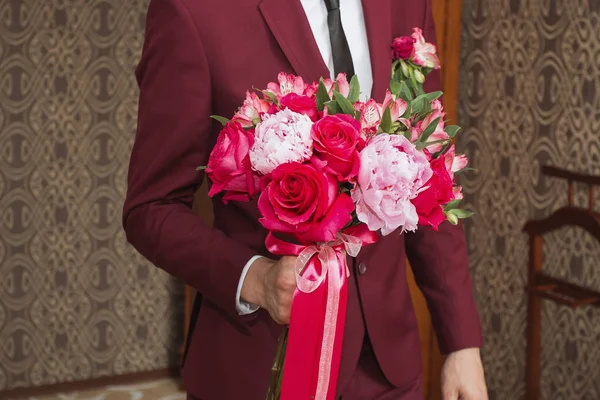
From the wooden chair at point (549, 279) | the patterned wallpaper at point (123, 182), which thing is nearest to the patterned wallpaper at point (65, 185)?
the patterned wallpaper at point (123, 182)

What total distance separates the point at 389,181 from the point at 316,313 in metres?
0.26

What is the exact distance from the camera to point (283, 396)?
1.30m

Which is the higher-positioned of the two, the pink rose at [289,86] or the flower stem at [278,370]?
the pink rose at [289,86]

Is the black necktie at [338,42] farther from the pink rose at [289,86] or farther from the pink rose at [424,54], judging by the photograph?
the pink rose at [289,86]

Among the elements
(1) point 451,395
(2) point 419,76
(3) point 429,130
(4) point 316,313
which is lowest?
(1) point 451,395

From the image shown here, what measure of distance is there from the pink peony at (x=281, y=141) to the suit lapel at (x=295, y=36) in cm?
33

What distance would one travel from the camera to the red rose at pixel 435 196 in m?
1.21

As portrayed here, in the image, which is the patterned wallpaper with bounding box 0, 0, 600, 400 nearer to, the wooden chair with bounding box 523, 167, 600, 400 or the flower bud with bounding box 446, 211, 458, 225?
the wooden chair with bounding box 523, 167, 600, 400

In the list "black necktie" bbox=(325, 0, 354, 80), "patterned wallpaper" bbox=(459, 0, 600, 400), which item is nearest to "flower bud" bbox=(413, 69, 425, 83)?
"black necktie" bbox=(325, 0, 354, 80)

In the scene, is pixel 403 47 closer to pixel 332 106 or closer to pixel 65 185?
pixel 332 106

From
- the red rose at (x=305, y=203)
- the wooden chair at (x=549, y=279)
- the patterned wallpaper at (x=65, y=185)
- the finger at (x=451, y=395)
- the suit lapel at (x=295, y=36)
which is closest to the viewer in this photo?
the red rose at (x=305, y=203)

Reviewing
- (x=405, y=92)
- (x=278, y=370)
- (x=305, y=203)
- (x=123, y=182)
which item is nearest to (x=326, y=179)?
(x=305, y=203)

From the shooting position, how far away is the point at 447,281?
1.70 m

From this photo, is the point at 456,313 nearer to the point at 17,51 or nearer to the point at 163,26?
the point at 163,26
